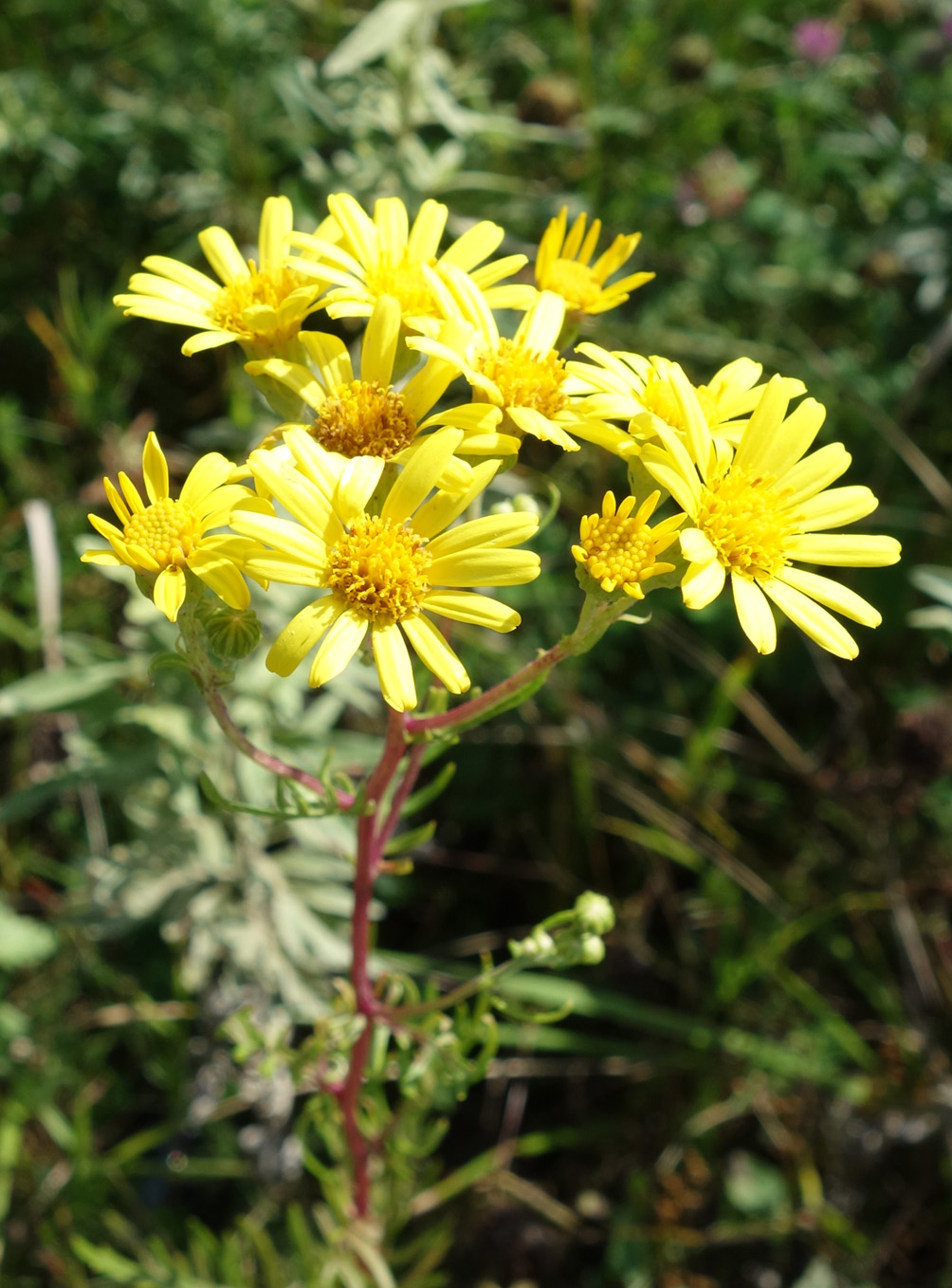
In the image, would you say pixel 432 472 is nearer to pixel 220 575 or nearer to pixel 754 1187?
pixel 220 575

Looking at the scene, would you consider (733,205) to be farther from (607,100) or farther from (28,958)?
(28,958)

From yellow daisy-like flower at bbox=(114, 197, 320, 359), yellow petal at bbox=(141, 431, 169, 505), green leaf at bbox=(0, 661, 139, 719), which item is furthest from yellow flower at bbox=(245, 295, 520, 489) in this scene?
green leaf at bbox=(0, 661, 139, 719)

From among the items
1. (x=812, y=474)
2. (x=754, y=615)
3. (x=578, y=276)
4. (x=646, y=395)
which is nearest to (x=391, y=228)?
(x=578, y=276)

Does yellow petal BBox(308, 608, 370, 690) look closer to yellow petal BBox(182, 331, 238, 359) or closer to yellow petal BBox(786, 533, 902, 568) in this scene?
yellow petal BBox(182, 331, 238, 359)

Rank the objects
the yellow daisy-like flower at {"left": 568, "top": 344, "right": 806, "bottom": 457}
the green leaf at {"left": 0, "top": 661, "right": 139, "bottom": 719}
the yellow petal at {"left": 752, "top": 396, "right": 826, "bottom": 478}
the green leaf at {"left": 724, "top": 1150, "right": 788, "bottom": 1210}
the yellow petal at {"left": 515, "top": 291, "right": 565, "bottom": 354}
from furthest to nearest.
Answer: the green leaf at {"left": 724, "top": 1150, "right": 788, "bottom": 1210}, the green leaf at {"left": 0, "top": 661, "right": 139, "bottom": 719}, the yellow petal at {"left": 515, "top": 291, "right": 565, "bottom": 354}, the yellow petal at {"left": 752, "top": 396, "right": 826, "bottom": 478}, the yellow daisy-like flower at {"left": 568, "top": 344, "right": 806, "bottom": 457}

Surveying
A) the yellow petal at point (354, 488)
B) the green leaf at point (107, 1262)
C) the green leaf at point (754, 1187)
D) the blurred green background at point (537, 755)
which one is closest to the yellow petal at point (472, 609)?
the yellow petal at point (354, 488)
